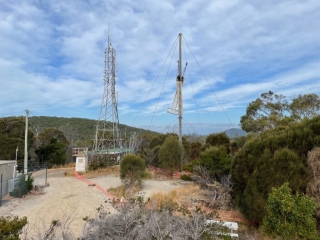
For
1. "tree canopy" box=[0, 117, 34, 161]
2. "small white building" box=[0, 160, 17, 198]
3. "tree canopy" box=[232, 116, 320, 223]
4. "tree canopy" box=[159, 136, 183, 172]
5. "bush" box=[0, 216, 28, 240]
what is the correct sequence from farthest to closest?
"tree canopy" box=[0, 117, 34, 161] < "tree canopy" box=[159, 136, 183, 172] < "small white building" box=[0, 160, 17, 198] < "tree canopy" box=[232, 116, 320, 223] < "bush" box=[0, 216, 28, 240]

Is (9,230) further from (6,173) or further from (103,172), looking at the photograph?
(103,172)

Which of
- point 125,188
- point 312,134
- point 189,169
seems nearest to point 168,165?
point 189,169

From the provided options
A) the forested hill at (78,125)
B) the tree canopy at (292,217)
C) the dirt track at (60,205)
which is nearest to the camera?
the tree canopy at (292,217)

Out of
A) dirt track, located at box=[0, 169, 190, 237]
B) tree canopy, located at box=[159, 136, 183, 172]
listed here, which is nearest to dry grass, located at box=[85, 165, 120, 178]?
tree canopy, located at box=[159, 136, 183, 172]

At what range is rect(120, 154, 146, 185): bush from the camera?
12.3m

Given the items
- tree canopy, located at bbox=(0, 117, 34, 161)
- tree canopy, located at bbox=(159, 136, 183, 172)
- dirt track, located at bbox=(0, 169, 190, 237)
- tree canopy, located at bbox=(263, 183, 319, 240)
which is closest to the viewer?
tree canopy, located at bbox=(263, 183, 319, 240)

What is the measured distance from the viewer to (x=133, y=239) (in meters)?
3.73

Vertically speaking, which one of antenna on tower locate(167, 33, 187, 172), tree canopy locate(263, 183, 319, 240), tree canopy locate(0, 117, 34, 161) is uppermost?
antenna on tower locate(167, 33, 187, 172)

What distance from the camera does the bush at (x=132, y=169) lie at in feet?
40.5

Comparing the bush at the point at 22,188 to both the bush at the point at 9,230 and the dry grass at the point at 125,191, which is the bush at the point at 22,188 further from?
the bush at the point at 9,230

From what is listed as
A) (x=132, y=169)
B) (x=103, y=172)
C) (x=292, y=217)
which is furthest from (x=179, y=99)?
(x=292, y=217)

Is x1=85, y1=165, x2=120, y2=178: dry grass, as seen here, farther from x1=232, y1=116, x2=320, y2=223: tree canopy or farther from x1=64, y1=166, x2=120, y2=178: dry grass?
x1=232, y1=116, x2=320, y2=223: tree canopy

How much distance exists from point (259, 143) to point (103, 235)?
5.72m

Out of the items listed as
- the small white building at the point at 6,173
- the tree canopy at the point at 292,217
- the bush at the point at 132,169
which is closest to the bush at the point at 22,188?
the small white building at the point at 6,173
